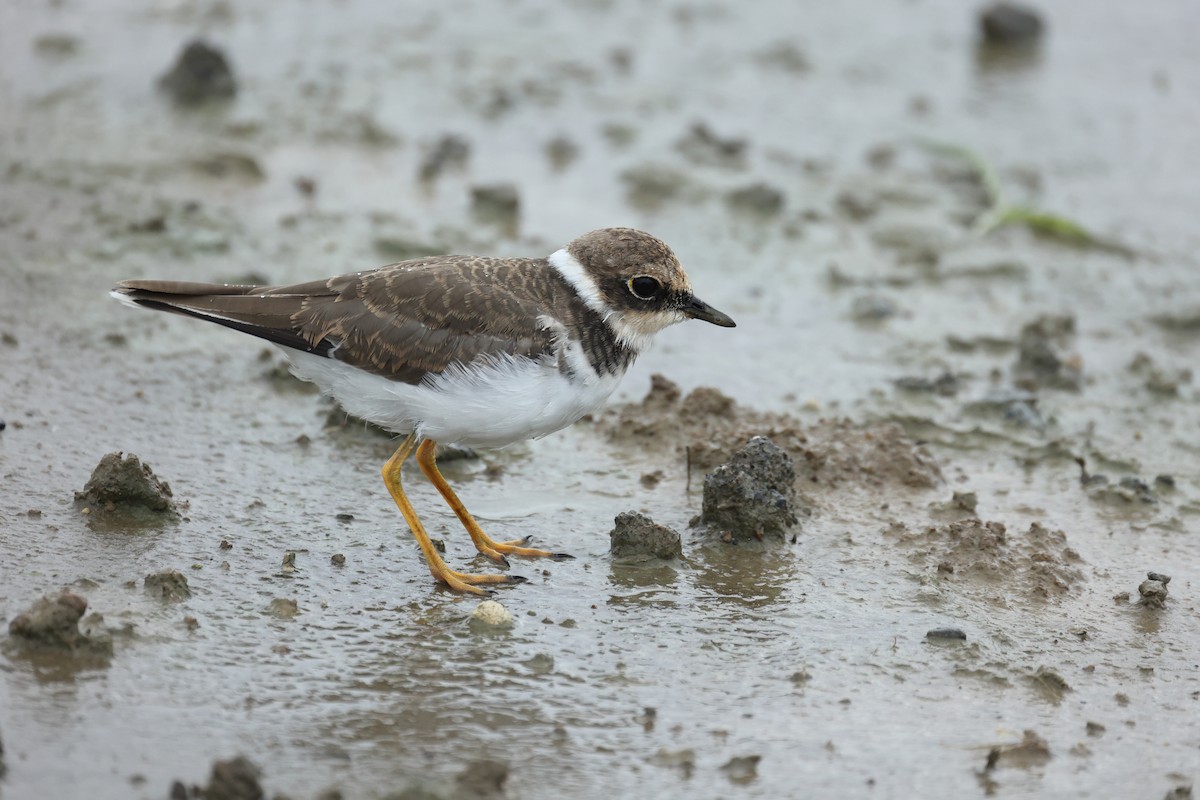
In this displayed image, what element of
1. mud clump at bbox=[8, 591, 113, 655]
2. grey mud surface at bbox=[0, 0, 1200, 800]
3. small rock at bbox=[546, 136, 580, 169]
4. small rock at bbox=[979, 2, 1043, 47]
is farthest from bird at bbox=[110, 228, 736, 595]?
small rock at bbox=[979, 2, 1043, 47]

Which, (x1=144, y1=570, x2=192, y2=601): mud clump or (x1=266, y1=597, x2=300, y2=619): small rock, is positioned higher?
(x1=144, y1=570, x2=192, y2=601): mud clump

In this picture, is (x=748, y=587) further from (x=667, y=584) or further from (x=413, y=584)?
(x=413, y=584)


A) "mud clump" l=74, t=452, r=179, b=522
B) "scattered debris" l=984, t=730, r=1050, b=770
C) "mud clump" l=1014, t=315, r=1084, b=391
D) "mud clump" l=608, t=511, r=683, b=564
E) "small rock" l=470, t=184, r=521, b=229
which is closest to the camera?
"scattered debris" l=984, t=730, r=1050, b=770

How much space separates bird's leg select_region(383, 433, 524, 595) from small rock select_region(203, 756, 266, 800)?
1.83 m

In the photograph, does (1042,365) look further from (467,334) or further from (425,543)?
(425,543)

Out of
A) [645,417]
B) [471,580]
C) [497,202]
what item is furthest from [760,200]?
[471,580]

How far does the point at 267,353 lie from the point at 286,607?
277 cm

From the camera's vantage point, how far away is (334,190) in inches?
416

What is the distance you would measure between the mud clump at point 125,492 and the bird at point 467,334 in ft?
2.62

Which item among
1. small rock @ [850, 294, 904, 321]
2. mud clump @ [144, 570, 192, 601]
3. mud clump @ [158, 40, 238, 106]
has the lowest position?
mud clump @ [144, 570, 192, 601]

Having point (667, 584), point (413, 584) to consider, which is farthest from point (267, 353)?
point (667, 584)

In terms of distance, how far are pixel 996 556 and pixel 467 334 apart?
2788 millimetres

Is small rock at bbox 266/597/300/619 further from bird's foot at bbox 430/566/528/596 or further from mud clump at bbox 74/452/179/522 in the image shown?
mud clump at bbox 74/452/179/522

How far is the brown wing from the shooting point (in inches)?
252
